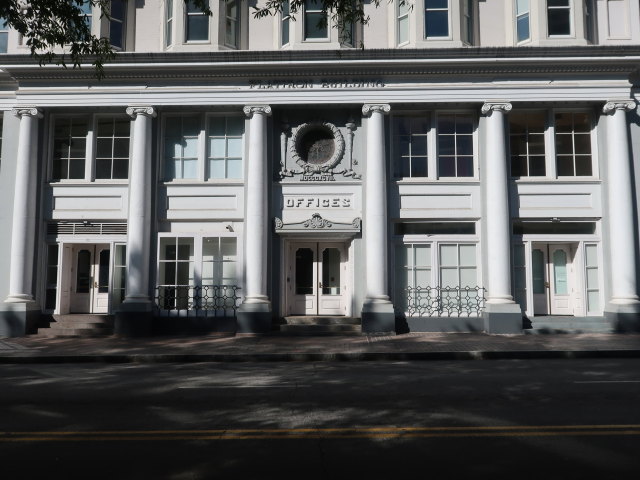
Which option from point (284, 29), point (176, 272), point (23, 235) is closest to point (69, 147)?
point (23, 235)

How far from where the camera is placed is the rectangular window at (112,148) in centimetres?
1627

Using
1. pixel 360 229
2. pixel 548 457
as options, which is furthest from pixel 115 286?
pixel 548 457

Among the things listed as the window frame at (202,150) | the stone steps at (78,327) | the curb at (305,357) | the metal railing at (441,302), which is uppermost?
the window frame at (202,150)

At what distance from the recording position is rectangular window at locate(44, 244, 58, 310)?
1590 cm

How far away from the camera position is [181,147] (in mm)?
16312

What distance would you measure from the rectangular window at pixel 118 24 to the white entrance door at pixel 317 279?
8.16 metres

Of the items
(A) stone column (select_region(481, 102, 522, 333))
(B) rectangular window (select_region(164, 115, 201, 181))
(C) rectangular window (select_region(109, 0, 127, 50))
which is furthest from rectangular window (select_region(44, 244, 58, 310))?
(A) stone column (select_region(481, 102, 522, 333))

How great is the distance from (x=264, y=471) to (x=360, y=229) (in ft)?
37.6

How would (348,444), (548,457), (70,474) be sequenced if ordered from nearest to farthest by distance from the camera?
(70,474)
(548,457)
(348,444)

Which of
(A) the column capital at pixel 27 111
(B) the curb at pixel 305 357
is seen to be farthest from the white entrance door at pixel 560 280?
(A) the column capital at pixel 27 111

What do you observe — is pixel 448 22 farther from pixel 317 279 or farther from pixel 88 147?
pixel 88 147

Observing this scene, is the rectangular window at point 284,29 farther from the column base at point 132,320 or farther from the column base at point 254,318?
the column base at point 132,320

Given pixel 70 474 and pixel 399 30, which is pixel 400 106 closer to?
pixel 399 30

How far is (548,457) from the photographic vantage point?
473cm
